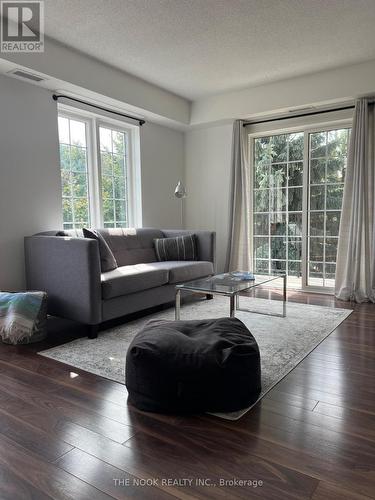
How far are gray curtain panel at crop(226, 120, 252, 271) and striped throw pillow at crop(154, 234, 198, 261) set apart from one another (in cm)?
86

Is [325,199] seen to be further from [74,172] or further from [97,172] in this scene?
[74,172]

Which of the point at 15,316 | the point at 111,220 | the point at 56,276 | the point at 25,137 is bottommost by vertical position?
the point at 15,316

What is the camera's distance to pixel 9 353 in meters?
2.73

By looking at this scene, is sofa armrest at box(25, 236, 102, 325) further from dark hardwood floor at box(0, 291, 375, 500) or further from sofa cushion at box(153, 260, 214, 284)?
sofa cushion at box(153, 260, 214, 284)

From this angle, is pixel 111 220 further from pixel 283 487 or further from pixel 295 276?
pixel 283 487

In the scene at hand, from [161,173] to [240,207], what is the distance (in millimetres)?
1255

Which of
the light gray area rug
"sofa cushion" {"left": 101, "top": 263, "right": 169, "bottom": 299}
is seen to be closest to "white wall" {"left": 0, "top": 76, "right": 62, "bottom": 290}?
"sofa cushion" {"left": 101, "top": 263, "right": 169, "bottom": 299}

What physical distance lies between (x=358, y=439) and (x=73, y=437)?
127cm

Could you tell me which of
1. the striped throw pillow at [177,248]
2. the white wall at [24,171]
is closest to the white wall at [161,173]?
the striped throw pillow at [177,248]

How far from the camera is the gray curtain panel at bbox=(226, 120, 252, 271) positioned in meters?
5.10

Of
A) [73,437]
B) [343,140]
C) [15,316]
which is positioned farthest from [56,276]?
[343,140]

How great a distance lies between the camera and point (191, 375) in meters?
1.78

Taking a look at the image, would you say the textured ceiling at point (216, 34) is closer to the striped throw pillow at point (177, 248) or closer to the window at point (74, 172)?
the window at point (74, 172)

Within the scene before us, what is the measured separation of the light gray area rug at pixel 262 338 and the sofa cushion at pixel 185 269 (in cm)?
33
